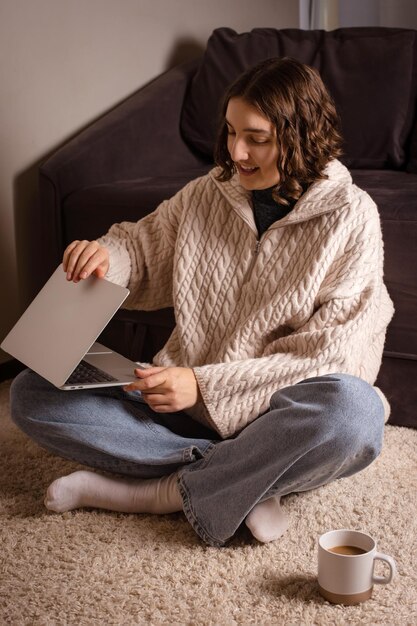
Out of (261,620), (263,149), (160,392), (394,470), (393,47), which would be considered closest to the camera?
(261,620)

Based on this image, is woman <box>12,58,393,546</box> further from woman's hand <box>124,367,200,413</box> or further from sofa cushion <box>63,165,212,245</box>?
sofa cushion <box>63,165,212,245</box>

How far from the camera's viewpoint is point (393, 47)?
7.38 ft

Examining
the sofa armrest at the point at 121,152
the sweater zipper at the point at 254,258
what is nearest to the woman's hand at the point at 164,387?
the sweater zipper at the point at 254,258

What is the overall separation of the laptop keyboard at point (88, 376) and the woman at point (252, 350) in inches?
2.2

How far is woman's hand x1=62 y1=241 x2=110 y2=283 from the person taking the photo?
142cm

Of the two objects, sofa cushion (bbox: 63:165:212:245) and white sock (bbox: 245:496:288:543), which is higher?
sofa cushion (bbox: 63:165:212:245)

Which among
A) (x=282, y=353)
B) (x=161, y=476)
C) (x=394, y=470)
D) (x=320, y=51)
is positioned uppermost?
(x=320, y=51)

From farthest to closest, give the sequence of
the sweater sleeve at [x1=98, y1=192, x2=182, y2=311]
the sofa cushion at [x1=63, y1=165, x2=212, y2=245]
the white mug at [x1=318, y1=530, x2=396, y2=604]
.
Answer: the sofa cushion at [x1=63, y1=165, x2=212, y2=245] → the sweater sleeve at [x1=98, y1=192, x2=182, y2=311] → the white mug at [x1=318, y1=530, x2=396, y2=604]

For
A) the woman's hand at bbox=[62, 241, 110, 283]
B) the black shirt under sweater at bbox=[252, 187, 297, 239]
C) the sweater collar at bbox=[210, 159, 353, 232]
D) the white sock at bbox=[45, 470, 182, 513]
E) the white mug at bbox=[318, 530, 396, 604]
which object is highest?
the sweater collar at bbox=[210, 159, 353, 232]

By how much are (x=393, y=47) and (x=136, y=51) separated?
26.0 inches

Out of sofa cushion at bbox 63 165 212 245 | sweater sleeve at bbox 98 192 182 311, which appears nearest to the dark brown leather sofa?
sofa cushion at bbox 63 165 212 245

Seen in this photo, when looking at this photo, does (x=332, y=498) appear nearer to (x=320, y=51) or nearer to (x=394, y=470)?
(x=394, y=470)

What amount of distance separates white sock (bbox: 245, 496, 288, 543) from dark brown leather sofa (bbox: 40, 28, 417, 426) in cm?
50

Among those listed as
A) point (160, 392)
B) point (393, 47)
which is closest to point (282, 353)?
point (160, 392)
